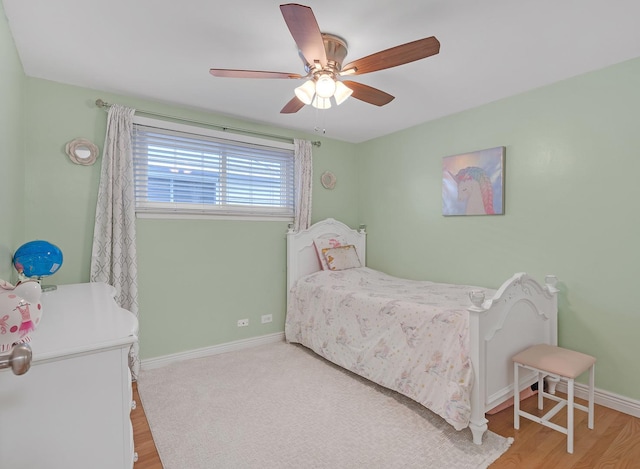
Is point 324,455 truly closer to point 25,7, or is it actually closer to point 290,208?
point 290,208

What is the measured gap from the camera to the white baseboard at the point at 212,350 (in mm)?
2994

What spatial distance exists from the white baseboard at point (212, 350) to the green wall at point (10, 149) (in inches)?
52.3

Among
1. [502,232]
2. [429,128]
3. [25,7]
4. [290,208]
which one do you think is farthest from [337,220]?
[25,7]

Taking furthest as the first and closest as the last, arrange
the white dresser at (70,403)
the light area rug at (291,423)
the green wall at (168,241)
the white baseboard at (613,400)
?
the green wall at (168,241) < the white baseboard at (613,400) < the light area rug at (291,423) < the white dresser at (70,403)

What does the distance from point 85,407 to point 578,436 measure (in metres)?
2.64

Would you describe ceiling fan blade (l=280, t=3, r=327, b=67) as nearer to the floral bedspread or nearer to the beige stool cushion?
the floral bedspread

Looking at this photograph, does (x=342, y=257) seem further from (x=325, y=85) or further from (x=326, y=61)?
(x=326, y=61)

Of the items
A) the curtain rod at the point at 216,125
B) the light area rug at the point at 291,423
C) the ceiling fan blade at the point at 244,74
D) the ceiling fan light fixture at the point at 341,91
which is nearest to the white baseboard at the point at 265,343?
the light area rug at the point at 291,423

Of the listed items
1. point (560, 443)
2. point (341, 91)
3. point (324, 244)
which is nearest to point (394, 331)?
point (560, 443)

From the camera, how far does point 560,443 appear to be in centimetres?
195

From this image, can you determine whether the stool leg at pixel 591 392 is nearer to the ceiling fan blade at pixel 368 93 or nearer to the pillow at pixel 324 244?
the ceiling fan blade at pixel 368 93

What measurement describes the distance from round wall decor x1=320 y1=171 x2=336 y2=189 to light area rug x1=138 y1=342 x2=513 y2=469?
7.01 ft

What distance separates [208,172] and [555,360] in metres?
3.18

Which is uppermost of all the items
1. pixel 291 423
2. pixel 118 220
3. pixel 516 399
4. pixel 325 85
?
pixel 325 85
